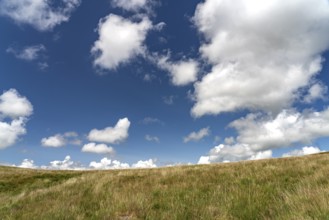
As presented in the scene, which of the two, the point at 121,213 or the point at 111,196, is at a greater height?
the point at 111,196

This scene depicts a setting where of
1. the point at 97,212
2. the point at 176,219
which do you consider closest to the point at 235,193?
the point at 176,219

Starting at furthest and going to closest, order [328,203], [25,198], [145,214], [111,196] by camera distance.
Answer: [25,198] → [111,196] → [145,214] → [328,203]

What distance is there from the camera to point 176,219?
7.29 m

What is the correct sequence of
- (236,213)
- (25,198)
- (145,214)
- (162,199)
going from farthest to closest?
(25,198), (162,199), (145,214), (236,213)

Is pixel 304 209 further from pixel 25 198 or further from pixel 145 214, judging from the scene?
pixel 25 198

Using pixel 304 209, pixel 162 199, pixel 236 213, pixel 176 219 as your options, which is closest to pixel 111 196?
pixel 162 199

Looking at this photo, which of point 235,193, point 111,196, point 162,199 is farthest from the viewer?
point 111,196

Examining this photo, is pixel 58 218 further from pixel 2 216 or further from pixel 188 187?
pixel 188 187

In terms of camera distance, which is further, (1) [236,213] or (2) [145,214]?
(2) [145,214]

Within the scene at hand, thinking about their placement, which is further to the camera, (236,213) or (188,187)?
(188,187)

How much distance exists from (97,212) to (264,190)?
17.1 feet

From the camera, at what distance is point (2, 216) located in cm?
966

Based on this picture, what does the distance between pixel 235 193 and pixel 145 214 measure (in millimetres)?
2930

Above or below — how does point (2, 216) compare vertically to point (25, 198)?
below
